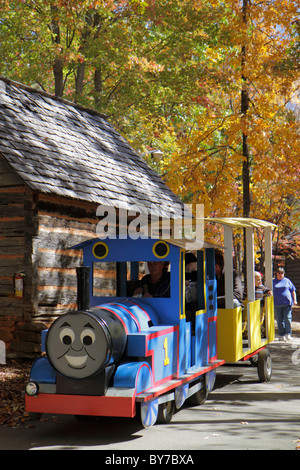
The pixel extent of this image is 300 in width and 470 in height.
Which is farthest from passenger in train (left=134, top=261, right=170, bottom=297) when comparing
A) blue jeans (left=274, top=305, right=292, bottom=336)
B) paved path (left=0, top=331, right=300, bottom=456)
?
blue jeans (left=274, top=305, right=292, bottom=336)

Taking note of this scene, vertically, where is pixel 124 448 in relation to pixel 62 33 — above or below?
below

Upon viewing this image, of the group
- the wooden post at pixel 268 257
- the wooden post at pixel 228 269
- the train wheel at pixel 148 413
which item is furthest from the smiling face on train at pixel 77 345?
the wooden post at pixel 268 257

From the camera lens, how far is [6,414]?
7.37 metres

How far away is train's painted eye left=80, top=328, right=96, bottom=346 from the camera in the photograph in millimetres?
6105

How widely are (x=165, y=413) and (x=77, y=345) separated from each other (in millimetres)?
1569

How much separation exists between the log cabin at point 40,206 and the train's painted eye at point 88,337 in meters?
4.56

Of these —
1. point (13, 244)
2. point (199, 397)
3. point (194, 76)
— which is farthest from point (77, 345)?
point (194, 76)

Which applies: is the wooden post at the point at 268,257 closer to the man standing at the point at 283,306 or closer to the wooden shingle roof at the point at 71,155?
the wooden shingle roof at the point at 71,155

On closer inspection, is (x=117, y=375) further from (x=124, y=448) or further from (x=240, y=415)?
(x=240, y=415)

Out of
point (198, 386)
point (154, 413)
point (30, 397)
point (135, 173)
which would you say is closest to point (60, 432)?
point (30, 397)

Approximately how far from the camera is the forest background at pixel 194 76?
1516 cm

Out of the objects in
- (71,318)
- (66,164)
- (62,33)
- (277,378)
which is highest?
(62,33)

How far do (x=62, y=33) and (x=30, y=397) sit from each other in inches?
835
